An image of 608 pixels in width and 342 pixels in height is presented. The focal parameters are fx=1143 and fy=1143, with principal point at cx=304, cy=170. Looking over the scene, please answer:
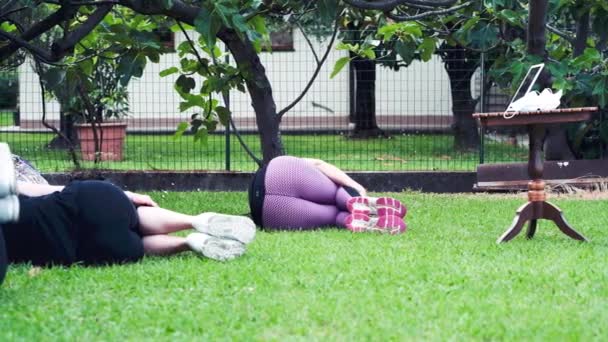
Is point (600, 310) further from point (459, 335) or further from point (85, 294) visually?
point (85, 294)

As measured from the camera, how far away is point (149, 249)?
22.0 feet

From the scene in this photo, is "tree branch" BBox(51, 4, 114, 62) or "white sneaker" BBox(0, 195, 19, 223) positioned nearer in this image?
"white sneaker" BBox(0, 195, 19, 223)

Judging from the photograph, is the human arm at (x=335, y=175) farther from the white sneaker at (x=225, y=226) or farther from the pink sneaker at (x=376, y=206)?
the white sneaker at (x=225, y=226)

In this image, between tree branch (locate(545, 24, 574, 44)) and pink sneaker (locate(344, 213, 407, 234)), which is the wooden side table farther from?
tree branch (locate(545, 24, 574, 44))

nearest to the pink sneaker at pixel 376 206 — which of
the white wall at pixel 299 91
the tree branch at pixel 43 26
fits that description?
the tree branch at pixel 43 26

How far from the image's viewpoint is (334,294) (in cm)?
545

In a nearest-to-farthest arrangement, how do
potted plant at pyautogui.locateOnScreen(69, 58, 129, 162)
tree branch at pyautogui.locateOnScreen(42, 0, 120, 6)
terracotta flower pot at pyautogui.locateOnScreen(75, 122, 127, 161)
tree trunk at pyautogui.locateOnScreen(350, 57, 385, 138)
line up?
1. tree branch at pyautogui.locateOnScreen(42, 0, 120, 6)
2. potted plant at pyautogui.locateOnScreen(69, 58, 129, 162)
3. tree trunk at pyautogui.locateOnScreen(350, 57, 385, 138)
4. terracotta flower pot at pyautogui.locateOnScreen(75, 122, 127, 161)

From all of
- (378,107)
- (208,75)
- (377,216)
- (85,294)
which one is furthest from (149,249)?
(378,107)

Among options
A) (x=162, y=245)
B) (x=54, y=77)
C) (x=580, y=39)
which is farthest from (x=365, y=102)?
(x=162, y=245)

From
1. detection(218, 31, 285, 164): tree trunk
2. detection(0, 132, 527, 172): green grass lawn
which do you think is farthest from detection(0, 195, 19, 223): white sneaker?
detection(0, 132, 527, 172): green grass lawn

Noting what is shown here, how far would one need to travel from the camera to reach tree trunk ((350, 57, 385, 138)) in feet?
49.9

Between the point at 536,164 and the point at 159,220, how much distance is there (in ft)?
8.42

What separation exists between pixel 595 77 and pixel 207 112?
3.91m

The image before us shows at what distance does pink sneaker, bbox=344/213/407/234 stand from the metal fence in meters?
5.52
